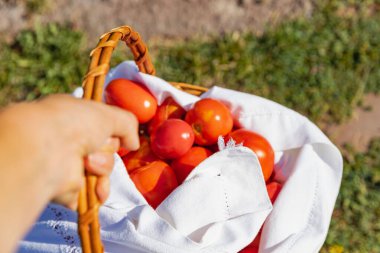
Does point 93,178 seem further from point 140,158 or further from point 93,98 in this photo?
point 140,158

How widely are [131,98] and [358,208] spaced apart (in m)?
0.83

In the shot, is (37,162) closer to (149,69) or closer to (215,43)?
(149,69)

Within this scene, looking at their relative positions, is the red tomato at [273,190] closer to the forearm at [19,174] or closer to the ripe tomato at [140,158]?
the ripe tomato at [140,158]

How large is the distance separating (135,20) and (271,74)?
1.80 feet

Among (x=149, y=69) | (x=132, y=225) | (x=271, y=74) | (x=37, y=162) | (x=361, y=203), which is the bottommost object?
(x=361, y=203)

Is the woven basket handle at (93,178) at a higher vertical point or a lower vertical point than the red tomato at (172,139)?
higher

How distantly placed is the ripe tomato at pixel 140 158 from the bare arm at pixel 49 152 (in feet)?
1.45

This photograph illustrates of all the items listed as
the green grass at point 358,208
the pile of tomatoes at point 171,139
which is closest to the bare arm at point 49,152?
the pile of tomatoes at point 171,139

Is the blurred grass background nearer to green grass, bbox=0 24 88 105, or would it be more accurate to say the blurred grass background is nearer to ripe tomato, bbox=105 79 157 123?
green grass, bbox=0 24 88 105

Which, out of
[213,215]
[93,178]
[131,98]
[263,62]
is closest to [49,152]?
[93,178]

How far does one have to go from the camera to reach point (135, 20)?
6.59 ft

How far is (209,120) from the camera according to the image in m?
1.24

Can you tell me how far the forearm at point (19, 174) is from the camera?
→ 1.94 feet

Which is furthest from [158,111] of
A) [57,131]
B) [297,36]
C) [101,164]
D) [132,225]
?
[297,36]
